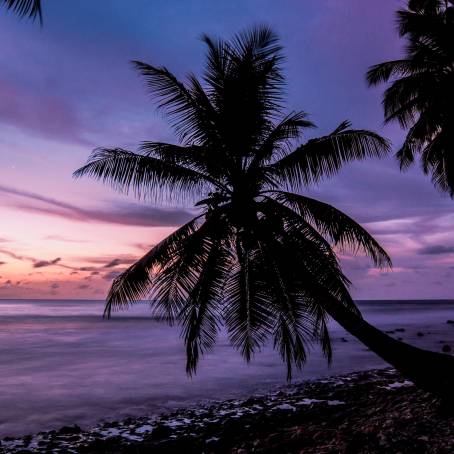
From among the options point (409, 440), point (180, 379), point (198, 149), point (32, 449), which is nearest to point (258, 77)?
point (198, 149)

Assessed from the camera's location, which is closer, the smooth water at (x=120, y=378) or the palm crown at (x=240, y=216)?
the palm crown at (x=240, y=216)

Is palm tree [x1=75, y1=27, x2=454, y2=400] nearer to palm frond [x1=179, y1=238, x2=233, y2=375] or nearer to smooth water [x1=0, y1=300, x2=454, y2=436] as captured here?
palm frond [x1=179, y1=238, x2=233, y2=375]

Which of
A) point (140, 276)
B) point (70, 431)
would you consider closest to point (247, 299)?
point (140, 276)

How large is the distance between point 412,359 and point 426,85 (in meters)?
8.67

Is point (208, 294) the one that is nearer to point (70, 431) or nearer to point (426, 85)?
point (70, 431)

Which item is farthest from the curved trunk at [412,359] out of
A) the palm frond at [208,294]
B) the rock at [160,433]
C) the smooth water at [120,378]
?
the smooth water at [120,378]

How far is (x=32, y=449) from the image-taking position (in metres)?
8.60

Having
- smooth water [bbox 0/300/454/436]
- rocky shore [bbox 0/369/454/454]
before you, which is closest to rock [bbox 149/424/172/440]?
rocky shore [bbox 0/369/454/454]

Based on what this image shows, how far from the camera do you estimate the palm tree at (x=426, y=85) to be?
37.6 feet

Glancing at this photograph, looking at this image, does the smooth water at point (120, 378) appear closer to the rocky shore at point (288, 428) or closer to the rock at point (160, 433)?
the rocky shore at point (288, 428)

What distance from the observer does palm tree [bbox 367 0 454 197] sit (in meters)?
11.5

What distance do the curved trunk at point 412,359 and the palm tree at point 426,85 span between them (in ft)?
23.7

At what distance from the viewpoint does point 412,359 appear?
6.20 m

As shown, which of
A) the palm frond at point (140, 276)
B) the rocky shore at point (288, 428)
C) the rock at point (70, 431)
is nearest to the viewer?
the rocky shore at point (288, 428)
